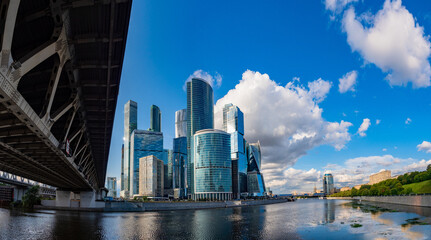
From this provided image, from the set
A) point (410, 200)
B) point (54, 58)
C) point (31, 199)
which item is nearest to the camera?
point (54, 58)

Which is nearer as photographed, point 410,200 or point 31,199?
point 410,200

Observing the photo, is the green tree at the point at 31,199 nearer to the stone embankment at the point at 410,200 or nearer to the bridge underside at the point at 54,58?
the bridge underside at the point at 54,58

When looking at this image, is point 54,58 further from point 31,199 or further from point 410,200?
point 31,199

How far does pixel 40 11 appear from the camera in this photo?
14742 mm

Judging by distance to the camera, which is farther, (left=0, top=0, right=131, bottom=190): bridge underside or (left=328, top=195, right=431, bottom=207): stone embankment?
(left=328, top=195, right=431, bottom=207): stone embankment

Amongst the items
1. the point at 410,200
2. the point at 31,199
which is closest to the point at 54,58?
the point at 410,200

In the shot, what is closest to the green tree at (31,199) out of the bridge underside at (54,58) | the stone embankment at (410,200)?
the bridge underside at (54,58)

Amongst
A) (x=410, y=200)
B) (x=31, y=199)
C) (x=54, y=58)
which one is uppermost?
(x=54, y=58)

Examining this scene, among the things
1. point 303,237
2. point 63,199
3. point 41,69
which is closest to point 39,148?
point 41,69

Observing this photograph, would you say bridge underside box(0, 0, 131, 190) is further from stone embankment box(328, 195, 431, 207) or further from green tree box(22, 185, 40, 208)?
green tree box(22, 185, 40, 208)

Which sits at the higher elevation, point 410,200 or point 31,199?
point 31,199

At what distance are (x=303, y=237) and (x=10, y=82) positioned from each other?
40476 mm

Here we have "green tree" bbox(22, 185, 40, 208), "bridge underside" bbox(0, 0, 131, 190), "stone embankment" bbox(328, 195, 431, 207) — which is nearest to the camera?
"bridge underside" bbox(0, 0, 131, 190)

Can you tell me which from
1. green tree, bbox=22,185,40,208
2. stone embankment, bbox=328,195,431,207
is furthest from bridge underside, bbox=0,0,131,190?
green tree, bbox=22,185,40,208
